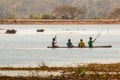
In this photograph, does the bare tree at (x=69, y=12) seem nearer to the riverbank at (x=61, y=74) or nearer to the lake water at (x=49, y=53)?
the lake water at (x=49, y=53)

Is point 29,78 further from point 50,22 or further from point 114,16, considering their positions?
point 114,16

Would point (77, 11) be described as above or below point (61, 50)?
above

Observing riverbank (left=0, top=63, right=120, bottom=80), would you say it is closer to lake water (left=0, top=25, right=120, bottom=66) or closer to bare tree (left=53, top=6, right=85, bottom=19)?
lake water (left=0, top=25, right=120, bottom=66)

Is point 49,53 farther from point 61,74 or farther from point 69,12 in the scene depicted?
point 69,12

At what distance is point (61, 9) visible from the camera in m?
157

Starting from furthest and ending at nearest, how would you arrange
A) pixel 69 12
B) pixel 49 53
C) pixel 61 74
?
pixel 69 12 < pixel 49 53 < pixel 61 74

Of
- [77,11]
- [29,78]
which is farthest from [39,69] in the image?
[77,11]

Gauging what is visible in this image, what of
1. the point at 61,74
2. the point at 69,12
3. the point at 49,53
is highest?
the point at 69,12

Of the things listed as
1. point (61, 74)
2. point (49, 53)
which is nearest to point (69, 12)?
point (49, 53)

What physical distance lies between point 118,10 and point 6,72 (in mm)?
142209

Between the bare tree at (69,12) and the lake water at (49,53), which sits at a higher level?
the bare tree at (69,12)

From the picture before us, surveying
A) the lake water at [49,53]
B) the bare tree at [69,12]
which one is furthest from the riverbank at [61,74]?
the bare tree at [69,12]

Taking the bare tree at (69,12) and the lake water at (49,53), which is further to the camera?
the bare tree at (69,12)

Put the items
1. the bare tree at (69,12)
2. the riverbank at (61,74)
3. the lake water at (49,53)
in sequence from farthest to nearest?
the bare tree at (69,12) < the lake water at (49,53) < the riverbank at (61,74)
